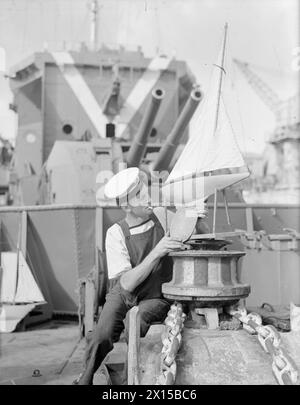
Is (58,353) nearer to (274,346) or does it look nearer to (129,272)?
(129,272)

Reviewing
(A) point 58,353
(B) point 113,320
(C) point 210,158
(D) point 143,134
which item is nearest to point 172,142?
(D) point 143,134

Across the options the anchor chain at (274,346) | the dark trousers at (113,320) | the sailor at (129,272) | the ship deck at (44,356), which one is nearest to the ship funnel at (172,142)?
the ship deck at (44,356)

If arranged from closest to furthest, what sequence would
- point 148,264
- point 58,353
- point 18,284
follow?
point 148,264 < point 58,353 < point 18,284

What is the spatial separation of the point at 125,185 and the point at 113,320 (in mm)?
695

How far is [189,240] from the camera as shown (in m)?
2.29

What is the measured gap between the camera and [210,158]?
8.16ft

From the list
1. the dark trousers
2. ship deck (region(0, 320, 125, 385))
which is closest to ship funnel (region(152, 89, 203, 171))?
ship deck (region(0, 320, 125, 385))

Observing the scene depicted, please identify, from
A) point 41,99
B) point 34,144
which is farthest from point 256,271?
point 41,99

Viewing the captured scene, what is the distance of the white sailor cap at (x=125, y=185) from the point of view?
251cm

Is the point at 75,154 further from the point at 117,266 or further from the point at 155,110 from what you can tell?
the point at 117,266

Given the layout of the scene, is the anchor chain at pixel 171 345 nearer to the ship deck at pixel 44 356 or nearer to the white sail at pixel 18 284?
the ship deck at pixel 44 356

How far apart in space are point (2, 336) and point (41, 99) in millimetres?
6876

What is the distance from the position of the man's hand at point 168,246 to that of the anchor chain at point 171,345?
0.26 meters

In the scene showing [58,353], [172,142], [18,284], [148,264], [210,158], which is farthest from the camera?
[172,142]
